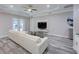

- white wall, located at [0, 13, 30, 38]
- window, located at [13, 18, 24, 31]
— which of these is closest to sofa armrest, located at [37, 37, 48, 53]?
white wall, located at [0, 13, 30, 38]

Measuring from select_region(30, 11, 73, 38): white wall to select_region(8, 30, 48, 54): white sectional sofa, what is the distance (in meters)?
0.29

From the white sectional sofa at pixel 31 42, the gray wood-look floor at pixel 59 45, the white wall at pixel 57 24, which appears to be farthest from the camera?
the white wall at pixel 57 24

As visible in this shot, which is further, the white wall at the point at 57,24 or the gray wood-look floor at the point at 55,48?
the white wall at the point at 57,24

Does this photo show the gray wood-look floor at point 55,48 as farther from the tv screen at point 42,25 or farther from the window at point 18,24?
the window at point 18,24

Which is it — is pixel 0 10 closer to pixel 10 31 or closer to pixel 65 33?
pixel 10 31

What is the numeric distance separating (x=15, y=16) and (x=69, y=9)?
1.48 m

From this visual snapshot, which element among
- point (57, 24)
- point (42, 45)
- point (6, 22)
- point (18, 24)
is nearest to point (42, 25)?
point (57, 24)

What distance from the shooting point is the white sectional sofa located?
190 centimetres

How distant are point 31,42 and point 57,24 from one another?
0.95 m

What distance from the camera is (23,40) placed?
218 centimetres

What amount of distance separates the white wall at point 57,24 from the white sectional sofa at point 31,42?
29cm

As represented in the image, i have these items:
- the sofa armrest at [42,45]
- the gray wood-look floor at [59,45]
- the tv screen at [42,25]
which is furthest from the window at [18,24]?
the gray wood-look floor at [59,45]

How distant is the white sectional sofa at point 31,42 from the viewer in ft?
6.24
